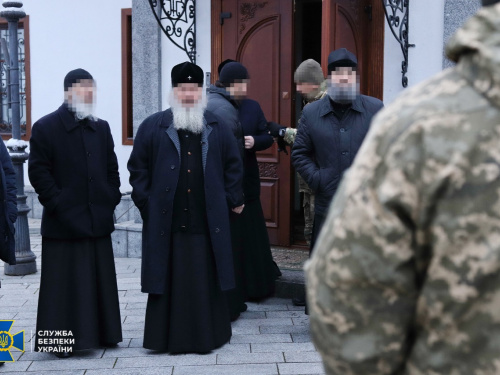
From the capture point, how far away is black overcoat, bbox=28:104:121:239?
5.35 meters

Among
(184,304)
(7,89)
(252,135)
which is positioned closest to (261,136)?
(252,135)

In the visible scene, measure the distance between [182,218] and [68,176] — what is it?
0.79m

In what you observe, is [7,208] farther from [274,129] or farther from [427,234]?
[427,234]

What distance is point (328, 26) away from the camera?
6.81 m

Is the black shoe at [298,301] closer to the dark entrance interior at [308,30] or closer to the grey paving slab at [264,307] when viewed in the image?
the grey paving slab at [264,307]

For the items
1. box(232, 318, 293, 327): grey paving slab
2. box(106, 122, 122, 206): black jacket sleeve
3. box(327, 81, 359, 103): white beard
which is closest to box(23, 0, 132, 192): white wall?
box(232, 318, 293, 327): grey paving slab

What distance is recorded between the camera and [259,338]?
5.93m

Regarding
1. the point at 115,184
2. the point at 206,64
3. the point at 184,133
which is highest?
the point at 206,64

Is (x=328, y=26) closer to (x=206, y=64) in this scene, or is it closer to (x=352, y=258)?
(x=206, y=64)

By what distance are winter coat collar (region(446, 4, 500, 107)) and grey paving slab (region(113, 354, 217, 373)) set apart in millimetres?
4069

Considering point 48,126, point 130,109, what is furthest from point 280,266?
point 130,109

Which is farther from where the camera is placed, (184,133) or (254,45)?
(254,45)

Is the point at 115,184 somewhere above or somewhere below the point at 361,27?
below

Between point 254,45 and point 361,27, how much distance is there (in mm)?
1206
